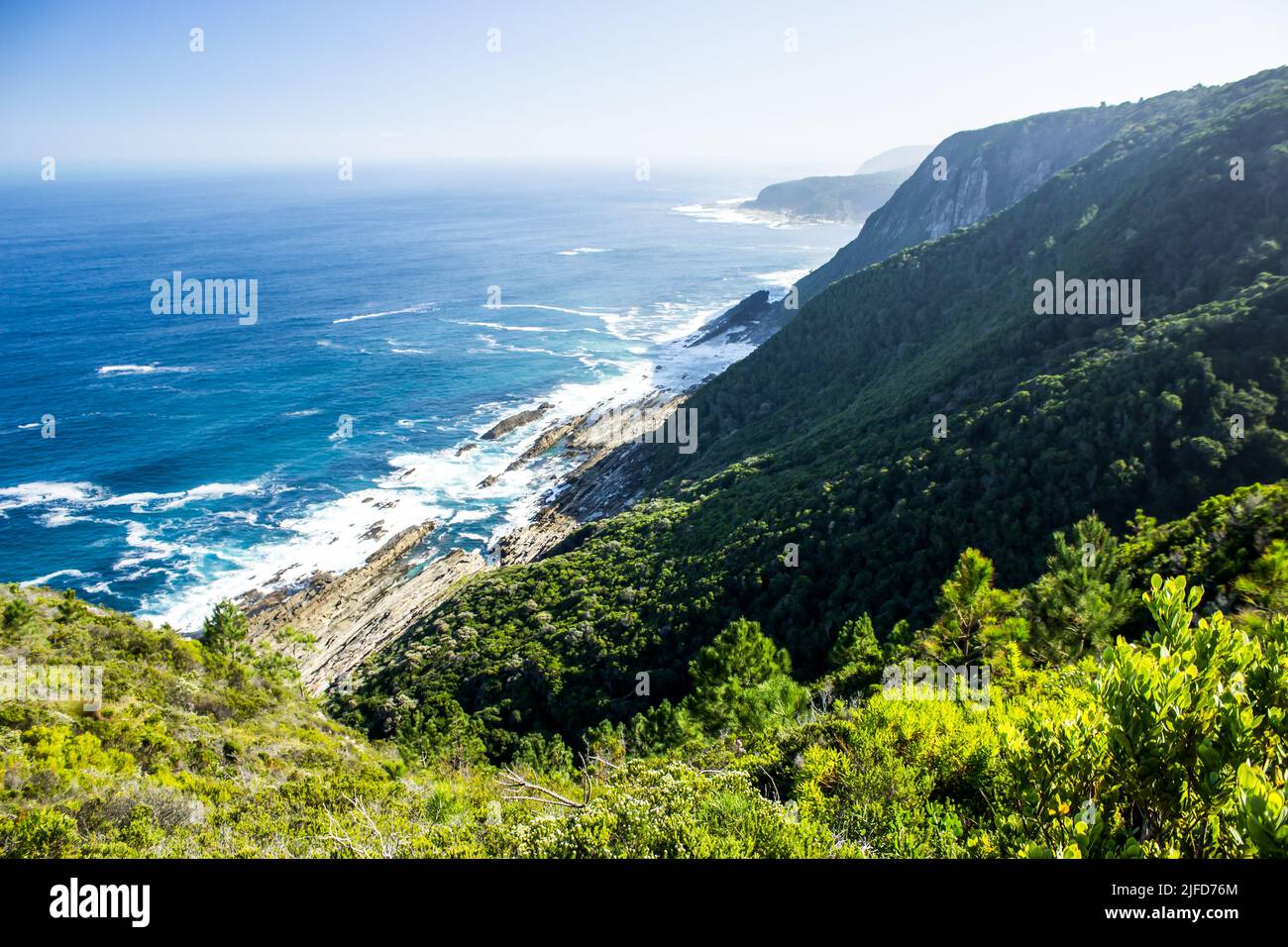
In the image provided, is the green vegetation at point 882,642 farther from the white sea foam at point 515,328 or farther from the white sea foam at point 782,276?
the white sea foam at point 782,276

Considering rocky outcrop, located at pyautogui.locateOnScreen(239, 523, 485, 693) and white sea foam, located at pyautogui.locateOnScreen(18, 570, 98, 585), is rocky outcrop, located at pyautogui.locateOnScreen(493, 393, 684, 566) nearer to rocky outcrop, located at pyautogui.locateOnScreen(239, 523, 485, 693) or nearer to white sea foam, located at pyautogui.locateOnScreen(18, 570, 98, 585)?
rocky outcrop, located at pyautogui.locateOnScreen(239, 523, 485, 693)

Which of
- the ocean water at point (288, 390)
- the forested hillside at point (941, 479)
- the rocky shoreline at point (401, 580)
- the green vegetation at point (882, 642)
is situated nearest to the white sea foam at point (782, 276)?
the ocean water at point (288, 390)

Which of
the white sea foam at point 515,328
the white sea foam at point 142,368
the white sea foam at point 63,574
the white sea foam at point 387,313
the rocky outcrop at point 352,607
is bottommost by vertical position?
the rocky outcrop at point 352,607

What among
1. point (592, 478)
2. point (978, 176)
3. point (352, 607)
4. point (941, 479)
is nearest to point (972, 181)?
point (978, 176)

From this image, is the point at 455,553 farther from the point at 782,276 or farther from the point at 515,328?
the point at 782,276
